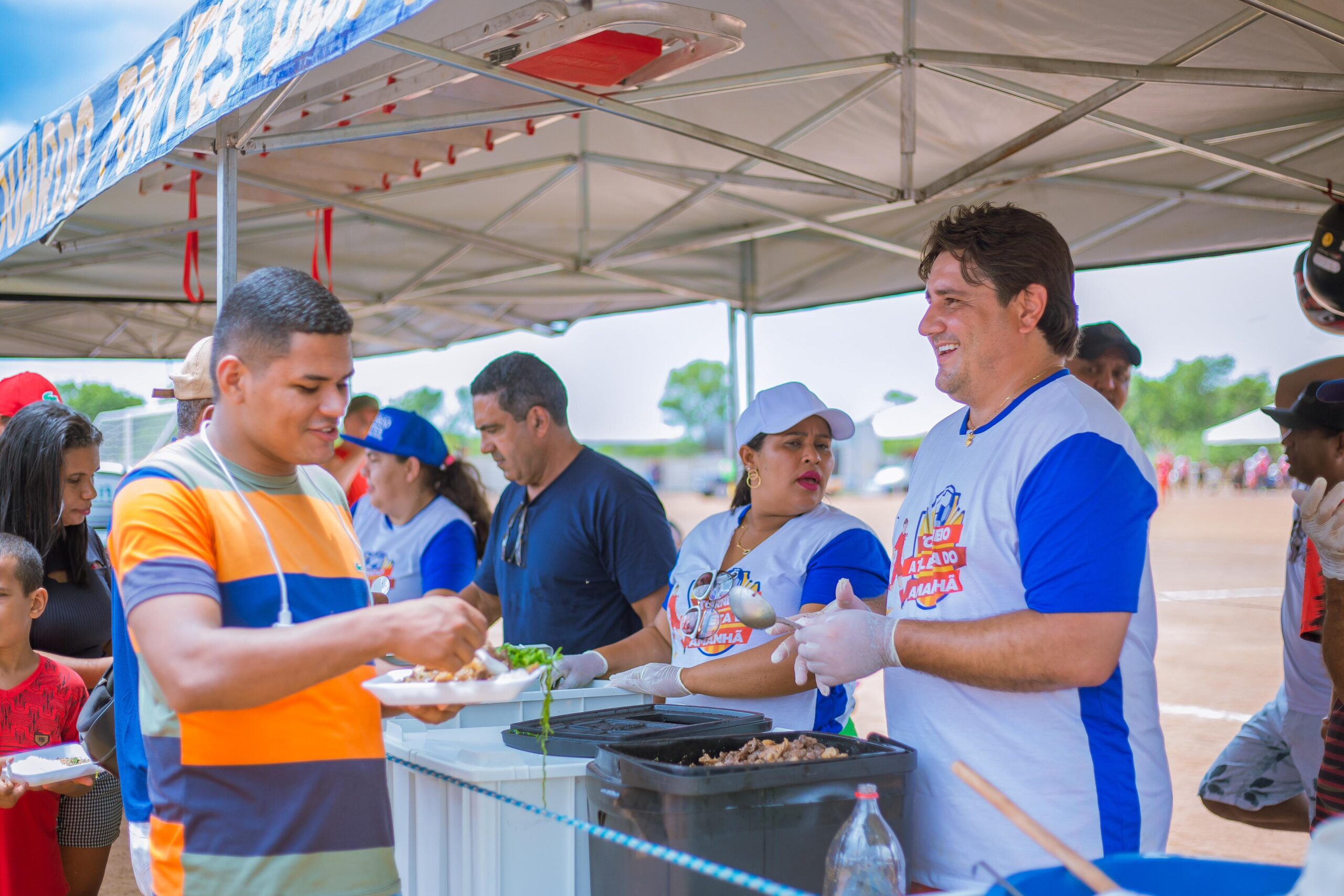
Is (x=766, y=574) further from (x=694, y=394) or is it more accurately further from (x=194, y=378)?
(x=694, y=394)

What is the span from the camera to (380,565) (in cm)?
432

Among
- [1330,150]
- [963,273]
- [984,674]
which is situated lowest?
[984,674]

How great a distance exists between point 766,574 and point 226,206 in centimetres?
174

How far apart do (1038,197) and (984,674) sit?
14.0 ft

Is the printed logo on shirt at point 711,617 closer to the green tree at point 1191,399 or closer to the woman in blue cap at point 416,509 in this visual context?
the woman in blue cap at point 416,509

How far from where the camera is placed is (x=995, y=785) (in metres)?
1.82

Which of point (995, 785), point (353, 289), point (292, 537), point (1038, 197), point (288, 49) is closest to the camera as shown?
point (292, 537)

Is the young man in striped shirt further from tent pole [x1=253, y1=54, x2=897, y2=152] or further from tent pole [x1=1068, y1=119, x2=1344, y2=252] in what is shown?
tent pole [x1=1068, y1=119, x2=1344, y2=252]

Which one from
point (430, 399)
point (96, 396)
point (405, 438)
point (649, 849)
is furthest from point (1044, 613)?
point (430, 399)

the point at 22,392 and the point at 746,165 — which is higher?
the point at 746,165

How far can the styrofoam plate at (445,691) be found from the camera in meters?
1.66

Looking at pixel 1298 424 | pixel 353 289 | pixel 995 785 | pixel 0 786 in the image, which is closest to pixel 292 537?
pixel 995 785

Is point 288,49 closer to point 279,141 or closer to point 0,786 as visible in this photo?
point 279,141

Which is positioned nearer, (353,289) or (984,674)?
(984,674)
